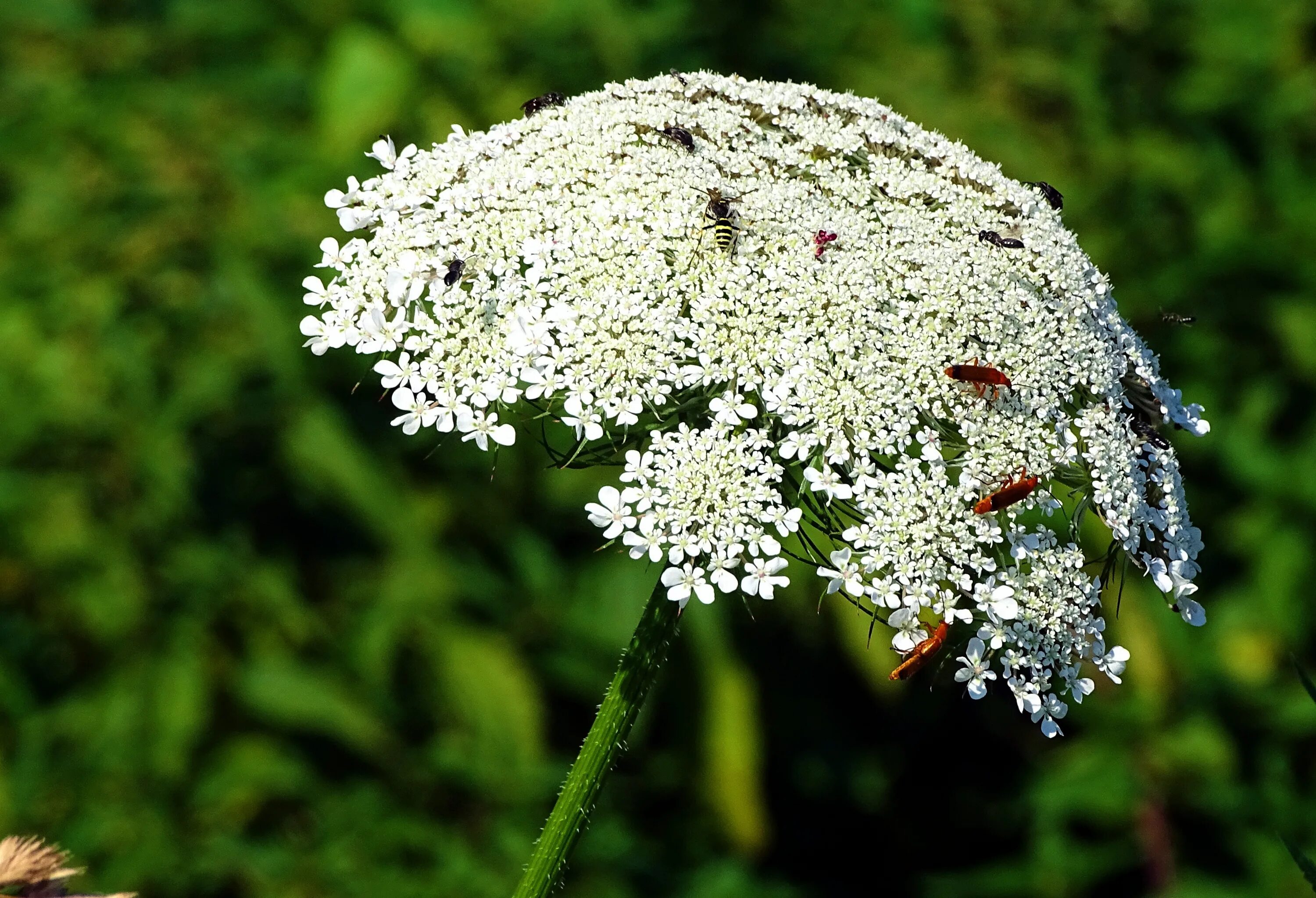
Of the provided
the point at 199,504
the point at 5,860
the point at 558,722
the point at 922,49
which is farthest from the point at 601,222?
the point at 922,49

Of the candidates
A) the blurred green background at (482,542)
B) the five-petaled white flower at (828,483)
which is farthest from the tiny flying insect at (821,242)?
the blurred green background at (482,542)

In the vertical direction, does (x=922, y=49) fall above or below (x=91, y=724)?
above

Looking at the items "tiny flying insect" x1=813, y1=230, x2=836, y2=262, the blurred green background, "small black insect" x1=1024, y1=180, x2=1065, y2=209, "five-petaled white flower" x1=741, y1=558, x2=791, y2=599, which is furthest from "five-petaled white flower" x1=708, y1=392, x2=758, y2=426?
the blurred green background

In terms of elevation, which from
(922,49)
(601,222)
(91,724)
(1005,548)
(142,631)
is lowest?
(91,724)

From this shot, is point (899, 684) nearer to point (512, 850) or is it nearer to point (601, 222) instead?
point (512, 850)

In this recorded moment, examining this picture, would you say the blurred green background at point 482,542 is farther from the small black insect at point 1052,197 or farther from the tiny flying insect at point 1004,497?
the tiny flying insect at point 1004,497

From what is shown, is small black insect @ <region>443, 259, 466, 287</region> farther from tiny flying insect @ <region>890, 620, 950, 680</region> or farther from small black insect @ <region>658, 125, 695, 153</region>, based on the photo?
tiny flying insect @ <region>890, 620, 950, 680</region>

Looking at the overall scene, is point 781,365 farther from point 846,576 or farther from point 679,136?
point 679,136
